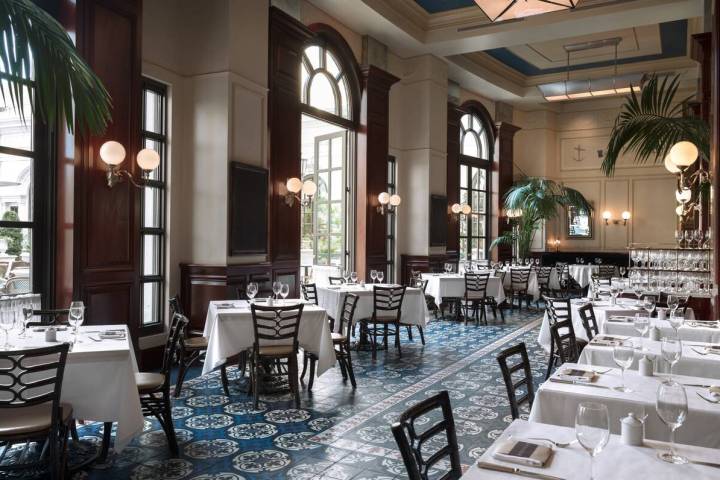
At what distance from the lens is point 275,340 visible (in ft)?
17.9

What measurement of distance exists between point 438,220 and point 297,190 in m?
4.70

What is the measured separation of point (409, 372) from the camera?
6488 millimetres

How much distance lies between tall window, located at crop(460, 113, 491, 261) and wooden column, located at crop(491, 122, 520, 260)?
0.65ft

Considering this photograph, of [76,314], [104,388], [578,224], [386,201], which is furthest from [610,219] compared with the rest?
[104,388]

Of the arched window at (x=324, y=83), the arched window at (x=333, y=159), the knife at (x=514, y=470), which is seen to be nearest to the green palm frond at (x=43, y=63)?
the knife at (x=514, y=470)

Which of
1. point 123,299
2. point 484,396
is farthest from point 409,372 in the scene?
point 123,299

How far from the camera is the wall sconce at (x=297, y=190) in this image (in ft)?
27.6

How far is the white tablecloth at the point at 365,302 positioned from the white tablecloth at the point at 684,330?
323 cm

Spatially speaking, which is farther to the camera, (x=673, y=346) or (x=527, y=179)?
(x=527, y=179)

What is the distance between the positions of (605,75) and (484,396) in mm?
12155

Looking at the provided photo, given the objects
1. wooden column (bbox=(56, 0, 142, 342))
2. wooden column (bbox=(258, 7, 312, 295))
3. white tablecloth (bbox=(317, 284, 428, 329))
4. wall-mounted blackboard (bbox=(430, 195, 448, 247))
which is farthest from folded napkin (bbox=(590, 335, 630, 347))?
wall-mounted blackboard (bbox=(430, 195, 448, 247))

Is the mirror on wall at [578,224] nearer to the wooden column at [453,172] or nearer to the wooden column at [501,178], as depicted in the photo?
the wooden column at [501,178]

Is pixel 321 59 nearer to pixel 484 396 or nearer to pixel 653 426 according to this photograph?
pixel 484 396

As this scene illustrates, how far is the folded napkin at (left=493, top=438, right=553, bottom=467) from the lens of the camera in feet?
6.10
